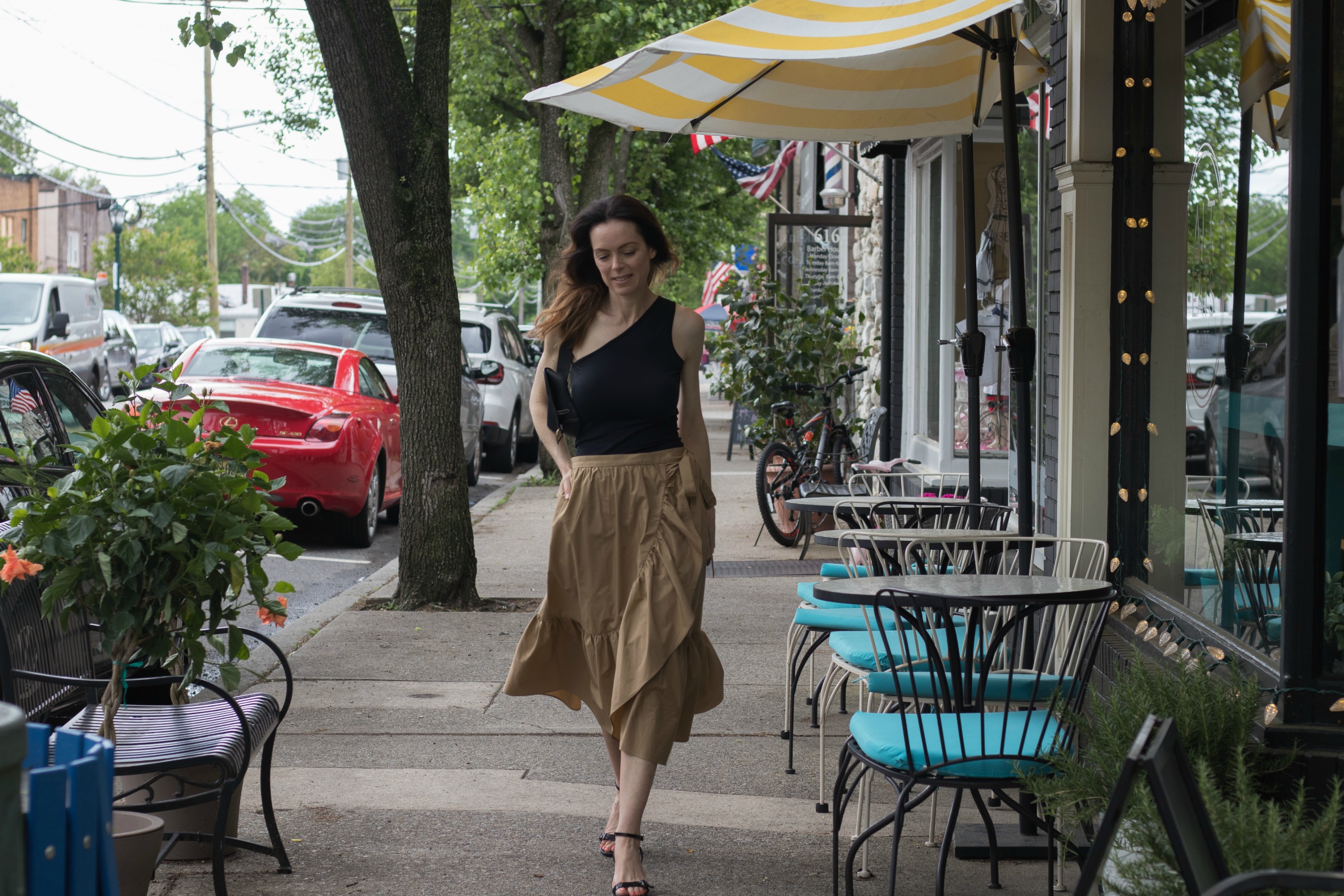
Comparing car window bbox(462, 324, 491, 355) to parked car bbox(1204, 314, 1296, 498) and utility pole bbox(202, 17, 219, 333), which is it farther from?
utility pole bbox(202, 17, 219, 333)

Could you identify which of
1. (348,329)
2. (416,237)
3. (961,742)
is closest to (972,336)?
(961,742)

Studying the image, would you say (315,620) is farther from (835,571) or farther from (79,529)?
(79,529)

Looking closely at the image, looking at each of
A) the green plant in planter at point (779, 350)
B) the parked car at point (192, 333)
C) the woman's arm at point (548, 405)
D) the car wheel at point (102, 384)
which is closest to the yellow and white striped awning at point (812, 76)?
the woman's arm at point (548, 405)

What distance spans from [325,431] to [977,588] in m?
7.18

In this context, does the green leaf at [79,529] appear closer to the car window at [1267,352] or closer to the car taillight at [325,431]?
the car window at [1267,352]

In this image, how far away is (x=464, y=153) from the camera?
23.5 metres

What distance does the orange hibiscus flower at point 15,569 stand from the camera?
127 inches

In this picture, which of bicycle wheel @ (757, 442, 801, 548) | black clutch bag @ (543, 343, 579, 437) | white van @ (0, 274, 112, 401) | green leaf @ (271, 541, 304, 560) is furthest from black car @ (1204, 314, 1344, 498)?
white van @ (0, 274, 112, 401)

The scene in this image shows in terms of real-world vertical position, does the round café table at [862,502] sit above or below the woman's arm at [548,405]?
below

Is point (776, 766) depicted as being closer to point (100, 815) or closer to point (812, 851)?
point (812, 851)

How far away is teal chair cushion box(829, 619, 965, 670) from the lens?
4305 millimetres

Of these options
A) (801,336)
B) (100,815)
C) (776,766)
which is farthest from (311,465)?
(100,815)

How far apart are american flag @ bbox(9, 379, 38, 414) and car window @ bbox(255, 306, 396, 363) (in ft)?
27.0

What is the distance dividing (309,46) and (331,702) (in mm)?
19773
